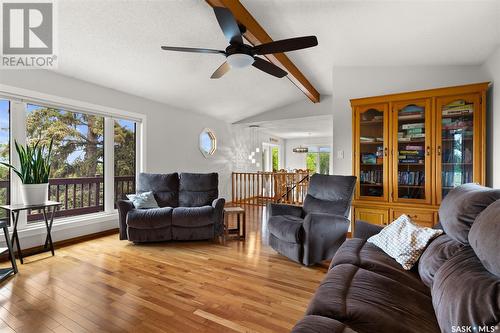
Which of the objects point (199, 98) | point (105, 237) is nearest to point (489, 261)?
point (105, 237)

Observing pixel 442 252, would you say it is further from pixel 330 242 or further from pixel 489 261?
pixel 330 242

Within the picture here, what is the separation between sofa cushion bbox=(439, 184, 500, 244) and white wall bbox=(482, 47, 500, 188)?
5.59ft

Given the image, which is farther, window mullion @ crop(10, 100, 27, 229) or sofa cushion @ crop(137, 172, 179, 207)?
sofa cushion @ crop(137, 172, 179, 207)

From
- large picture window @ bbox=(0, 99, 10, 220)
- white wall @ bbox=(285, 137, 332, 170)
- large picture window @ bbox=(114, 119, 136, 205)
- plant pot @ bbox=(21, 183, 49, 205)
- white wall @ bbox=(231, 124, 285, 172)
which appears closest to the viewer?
plant pot @ bbox=(21, 183, 49, 205)

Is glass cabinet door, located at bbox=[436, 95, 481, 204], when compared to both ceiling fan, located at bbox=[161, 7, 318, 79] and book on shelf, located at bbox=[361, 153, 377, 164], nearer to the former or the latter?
book on shelf, located at bbox=[361, 153, 377, 164]

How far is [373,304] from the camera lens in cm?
112

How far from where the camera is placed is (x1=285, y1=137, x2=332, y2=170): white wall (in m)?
10.3

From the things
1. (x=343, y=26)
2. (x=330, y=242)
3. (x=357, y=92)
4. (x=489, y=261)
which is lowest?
(x=330, y=242)

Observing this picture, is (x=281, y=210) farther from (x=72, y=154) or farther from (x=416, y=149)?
(x=72, y=154)

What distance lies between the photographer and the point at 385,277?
55.2 inches

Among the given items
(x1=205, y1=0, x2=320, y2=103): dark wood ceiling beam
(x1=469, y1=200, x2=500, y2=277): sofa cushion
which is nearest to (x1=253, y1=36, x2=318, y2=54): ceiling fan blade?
(x1=205, y1=0, x2=320, y2=103): dark wood ceiling beam

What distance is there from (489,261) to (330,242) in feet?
5.74

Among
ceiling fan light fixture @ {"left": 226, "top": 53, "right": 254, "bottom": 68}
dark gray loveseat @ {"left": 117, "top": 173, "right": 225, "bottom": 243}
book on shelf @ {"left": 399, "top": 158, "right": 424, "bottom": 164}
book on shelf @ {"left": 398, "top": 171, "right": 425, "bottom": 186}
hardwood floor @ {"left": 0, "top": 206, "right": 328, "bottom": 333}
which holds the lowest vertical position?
hardwood floor @ {"left": 0, "top": 206, "right": 328, "bottom": 333}

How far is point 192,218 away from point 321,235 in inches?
66.1
